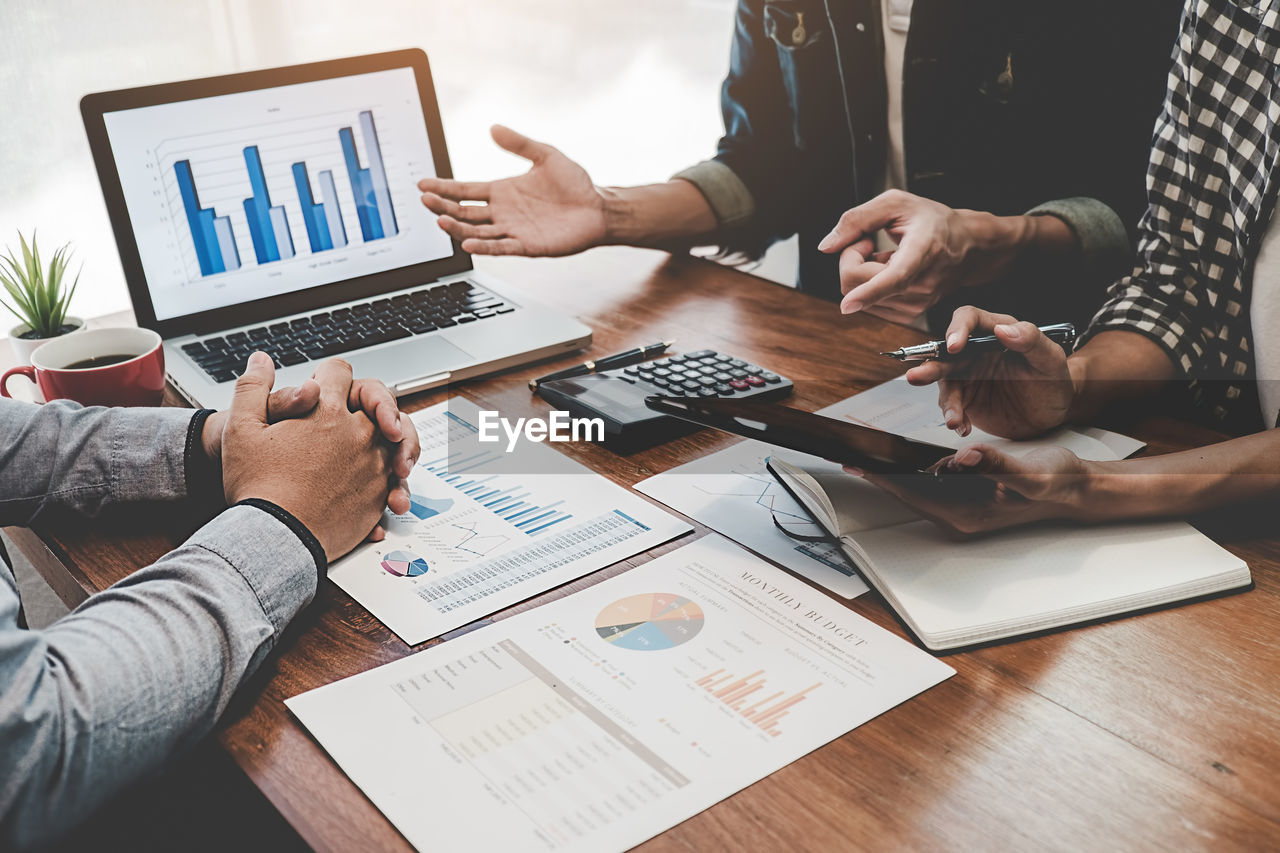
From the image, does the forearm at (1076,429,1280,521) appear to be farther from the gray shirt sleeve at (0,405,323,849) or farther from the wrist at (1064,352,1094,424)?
the gray shirt sleeve at (0,405,323,849)

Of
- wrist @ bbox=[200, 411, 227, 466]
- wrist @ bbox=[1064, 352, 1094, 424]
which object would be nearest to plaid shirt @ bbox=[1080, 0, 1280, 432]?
wrist @ bbox=[1064, 352, 1094, 424]

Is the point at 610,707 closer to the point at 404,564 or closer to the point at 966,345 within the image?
the point at 404,564

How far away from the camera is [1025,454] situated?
0.78 metres

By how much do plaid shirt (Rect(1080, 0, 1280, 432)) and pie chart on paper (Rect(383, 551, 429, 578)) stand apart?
0.74m

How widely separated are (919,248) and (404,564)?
0.66 meters

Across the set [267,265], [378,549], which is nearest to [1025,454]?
[378,549]

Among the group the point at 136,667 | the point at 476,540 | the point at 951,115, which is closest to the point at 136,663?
the point at 136,667

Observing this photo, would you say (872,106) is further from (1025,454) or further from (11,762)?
(11,762)

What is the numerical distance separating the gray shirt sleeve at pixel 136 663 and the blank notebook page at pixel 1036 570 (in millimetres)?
428

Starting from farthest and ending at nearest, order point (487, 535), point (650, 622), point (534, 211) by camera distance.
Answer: point (534, 211), point (487, 535), point (650, 622)

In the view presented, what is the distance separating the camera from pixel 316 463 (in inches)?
29.5

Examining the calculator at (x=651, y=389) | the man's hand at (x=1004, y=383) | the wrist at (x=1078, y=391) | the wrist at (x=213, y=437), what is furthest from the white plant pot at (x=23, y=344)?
the wrist at (x=1078, y=391)

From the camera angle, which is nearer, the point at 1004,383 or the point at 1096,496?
the point at 1096,496

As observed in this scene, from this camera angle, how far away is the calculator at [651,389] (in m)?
0.90
